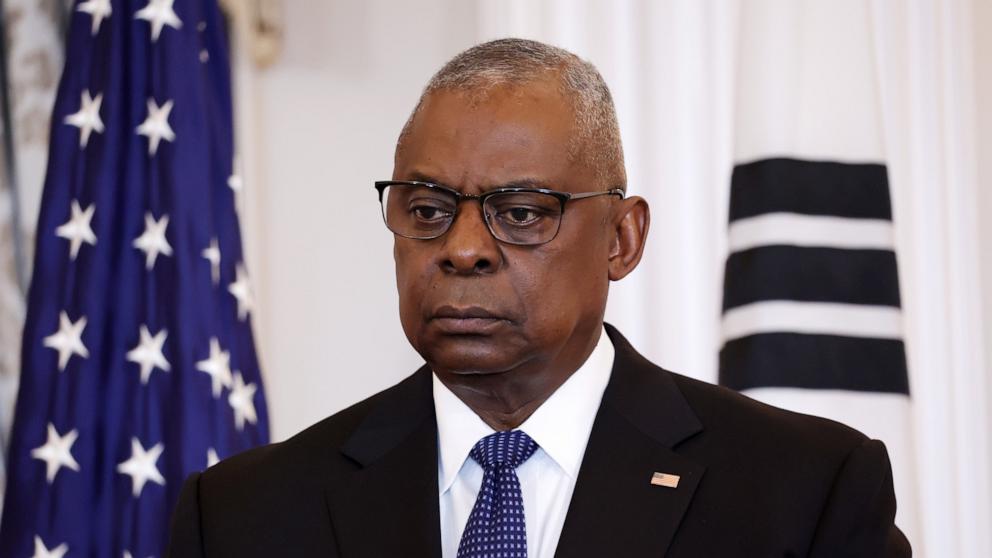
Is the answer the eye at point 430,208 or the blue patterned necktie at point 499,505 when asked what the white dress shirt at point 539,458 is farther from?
the eye at point 430,208

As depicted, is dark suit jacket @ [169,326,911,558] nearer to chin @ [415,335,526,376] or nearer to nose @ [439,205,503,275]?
chin @ [415,335,526,376]

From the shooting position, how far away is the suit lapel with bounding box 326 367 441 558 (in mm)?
2082

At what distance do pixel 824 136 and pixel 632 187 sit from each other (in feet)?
2.14

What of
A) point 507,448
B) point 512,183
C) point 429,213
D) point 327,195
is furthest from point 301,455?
point 327,195

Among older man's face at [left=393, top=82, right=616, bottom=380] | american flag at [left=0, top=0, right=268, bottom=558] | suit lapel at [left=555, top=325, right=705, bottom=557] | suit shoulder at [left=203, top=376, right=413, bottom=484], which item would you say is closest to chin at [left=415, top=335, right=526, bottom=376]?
older man's face at [left=393, top=82, right=616, bottom=380]

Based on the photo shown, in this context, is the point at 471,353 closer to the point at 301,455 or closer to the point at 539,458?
the point at 539,458

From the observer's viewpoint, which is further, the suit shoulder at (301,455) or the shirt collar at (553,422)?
the suit shoulder at (301,455)

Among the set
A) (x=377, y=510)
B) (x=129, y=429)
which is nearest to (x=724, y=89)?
(x=129, y=429)

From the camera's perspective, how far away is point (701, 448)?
6.88ft

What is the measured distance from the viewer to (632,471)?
2066 mm

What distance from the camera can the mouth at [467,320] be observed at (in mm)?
1992

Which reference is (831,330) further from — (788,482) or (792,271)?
(788,482)

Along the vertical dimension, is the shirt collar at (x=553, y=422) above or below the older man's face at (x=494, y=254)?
below

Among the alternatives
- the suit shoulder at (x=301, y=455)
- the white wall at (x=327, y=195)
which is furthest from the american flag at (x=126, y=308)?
the suit shoulder at (x=301, y=455)
